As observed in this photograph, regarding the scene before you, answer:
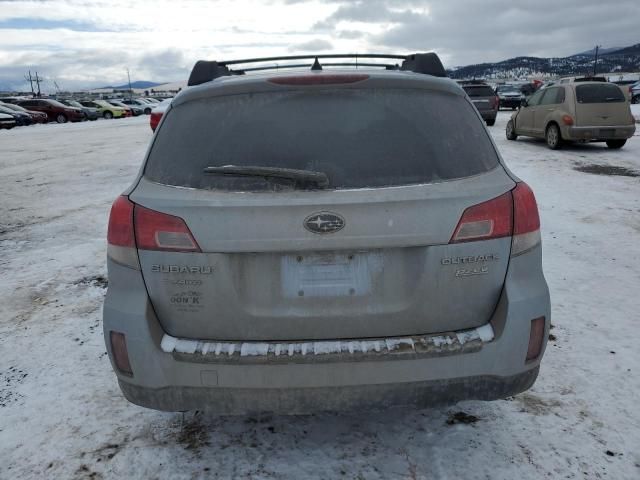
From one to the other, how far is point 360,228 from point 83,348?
8.34 ft

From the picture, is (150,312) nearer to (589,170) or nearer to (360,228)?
(360,228)

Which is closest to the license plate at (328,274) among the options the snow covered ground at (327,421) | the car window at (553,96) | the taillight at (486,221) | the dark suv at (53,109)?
the taillight at (486,221)

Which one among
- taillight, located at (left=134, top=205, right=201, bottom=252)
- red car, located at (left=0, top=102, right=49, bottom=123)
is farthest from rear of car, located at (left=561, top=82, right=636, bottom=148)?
red car, located at (left=0, top=102, right=49, bottom=123)

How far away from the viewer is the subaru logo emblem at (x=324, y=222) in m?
2.04

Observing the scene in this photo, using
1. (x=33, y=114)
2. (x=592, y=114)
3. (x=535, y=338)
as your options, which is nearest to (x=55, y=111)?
A: (x=33, y=114)

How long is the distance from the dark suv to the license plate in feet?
139

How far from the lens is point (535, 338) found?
7.42 feet

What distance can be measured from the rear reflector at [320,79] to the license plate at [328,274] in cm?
82

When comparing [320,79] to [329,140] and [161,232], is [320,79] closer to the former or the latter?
[329,140]

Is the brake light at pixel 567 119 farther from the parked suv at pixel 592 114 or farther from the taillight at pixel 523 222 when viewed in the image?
the taillight at pixel 523 222

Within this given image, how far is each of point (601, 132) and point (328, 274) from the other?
13.1m

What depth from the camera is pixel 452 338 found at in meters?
2.15

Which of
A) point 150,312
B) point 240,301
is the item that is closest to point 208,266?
point 240,301

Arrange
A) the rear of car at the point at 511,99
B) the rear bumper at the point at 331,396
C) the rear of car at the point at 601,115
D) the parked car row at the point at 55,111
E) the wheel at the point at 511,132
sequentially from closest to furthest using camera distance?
the rear bumper at the point at 331,396
the rear of car at the point at 601,115
the wheel at the point at 511,132
the rear of car at the point at 511,99
the parked car row at the point at 55,111
